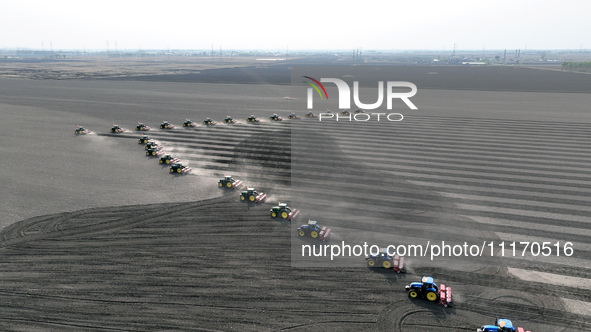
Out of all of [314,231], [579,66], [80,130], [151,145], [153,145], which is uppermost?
[579,66]

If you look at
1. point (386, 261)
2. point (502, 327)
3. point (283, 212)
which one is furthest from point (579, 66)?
point (502, 327)

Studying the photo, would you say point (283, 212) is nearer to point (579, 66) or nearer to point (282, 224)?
point (282, 224)

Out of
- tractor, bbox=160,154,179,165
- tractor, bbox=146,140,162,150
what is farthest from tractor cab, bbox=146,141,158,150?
tractor, bbox=160,154,179,165

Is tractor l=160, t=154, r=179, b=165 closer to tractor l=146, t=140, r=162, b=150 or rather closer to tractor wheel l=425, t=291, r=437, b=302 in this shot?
tractor l=146, t=140, r=162, b=150

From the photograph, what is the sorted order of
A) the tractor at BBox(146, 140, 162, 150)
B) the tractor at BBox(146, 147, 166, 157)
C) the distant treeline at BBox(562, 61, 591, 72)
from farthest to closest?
the distant treeline at BBox(562, 61, 591, 72), the tractor at BBox(146, 140, 162, 150), the tractor at BBox(146, 147, 166, 157)

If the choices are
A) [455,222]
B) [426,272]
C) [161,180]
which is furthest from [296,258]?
[161,180]

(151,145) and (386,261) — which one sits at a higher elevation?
(151,145)

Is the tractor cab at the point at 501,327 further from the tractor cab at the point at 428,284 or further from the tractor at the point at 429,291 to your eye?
the tractor cab at the point at 428,284
